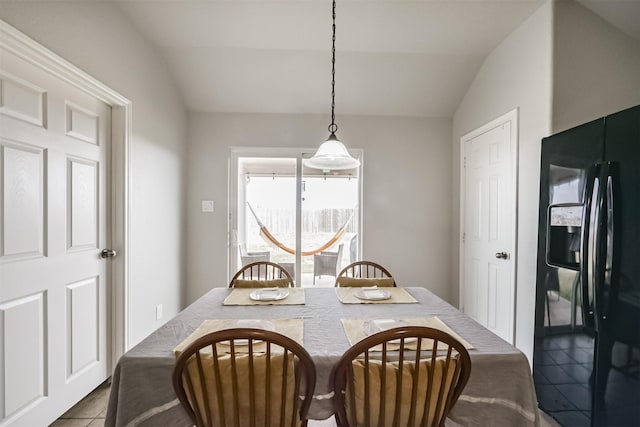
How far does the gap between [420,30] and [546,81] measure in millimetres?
1003

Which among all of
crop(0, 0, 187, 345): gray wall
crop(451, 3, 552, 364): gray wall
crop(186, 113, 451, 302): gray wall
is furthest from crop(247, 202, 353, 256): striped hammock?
crop(451, 3, 552, 364): gray wall

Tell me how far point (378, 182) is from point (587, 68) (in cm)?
182

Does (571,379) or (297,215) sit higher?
(297,215)

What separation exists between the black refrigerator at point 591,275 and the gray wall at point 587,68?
1.30ft

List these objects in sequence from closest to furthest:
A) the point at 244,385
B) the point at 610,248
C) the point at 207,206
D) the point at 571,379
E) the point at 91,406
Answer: the point at 244,385 → the point at 610,248 → the point at 571,379 → the point at 91,406 → the point at 207,206

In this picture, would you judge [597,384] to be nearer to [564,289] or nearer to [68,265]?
[564,289]

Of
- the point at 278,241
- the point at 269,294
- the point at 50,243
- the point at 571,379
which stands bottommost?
the point at 571,379

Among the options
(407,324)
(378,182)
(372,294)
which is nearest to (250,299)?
(372,294)

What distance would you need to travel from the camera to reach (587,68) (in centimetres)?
193

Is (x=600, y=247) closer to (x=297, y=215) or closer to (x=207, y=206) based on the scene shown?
(x=297, y=215)

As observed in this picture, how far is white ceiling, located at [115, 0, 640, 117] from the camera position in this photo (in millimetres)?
2146

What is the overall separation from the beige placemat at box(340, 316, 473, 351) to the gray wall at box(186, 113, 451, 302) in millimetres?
1880

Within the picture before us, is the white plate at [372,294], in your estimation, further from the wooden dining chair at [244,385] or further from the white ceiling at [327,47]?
the white ceiling at [327,47]

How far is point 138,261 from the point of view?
2.24m
